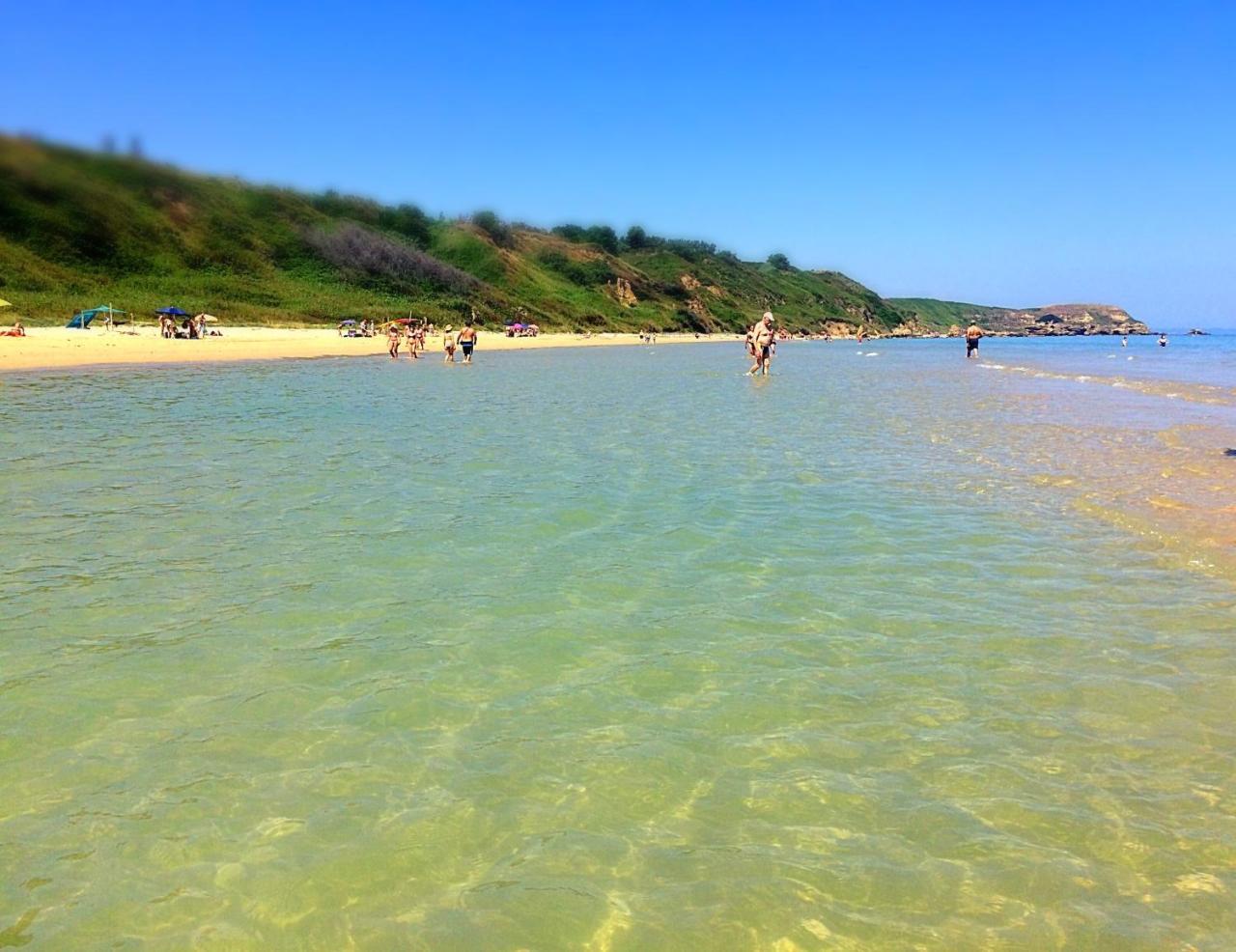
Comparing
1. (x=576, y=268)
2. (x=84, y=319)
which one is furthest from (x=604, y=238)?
(x=84, y=319)

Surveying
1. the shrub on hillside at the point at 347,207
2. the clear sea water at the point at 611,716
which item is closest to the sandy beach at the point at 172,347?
the clear sea water at the point at 611,716

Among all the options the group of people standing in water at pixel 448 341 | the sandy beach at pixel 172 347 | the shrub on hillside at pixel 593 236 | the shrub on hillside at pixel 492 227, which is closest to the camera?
the sandy beach at pixel 172 347

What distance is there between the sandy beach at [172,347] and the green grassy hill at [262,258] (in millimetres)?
8870

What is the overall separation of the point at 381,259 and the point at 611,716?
108 metres

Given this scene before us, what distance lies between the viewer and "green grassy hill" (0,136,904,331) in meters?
68.1

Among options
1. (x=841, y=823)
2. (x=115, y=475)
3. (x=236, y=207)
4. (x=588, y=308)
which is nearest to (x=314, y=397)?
(x=115, y=475)

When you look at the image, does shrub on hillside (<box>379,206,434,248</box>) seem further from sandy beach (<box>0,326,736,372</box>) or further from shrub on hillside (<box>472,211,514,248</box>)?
sandy beach (<box>0,326,736,372</box>)

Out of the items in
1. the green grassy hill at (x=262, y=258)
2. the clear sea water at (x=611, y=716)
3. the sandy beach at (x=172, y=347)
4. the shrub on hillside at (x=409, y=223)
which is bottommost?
the clear sea water at (x=611, y=716)

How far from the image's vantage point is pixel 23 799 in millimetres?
4223

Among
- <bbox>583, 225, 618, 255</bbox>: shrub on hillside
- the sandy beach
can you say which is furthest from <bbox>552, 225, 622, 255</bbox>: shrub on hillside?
the sandy beach

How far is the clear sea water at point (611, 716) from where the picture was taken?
3600 millimetres

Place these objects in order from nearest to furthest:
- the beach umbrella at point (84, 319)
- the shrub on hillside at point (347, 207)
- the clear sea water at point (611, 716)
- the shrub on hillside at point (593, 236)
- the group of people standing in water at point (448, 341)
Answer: the clear sea water at point (611, 716) < the group of people standing in water at point (448, 341) < the beach umbrella at point (84, 319) < the shrub on hillside at point (347, 207) < the shrub on hillside at point (593, 236)

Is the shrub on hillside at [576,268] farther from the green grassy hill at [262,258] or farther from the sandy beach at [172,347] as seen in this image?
the sandy beach at [172,347]

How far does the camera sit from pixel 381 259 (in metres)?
A: 106
